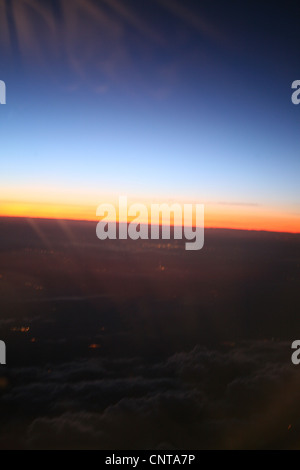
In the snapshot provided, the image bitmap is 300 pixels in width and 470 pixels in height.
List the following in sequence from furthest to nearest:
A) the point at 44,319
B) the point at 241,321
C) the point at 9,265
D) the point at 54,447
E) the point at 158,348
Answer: the point at 9,265, the point at 241,321, the point at 44,319, the point at 158,348, the point at 54,447

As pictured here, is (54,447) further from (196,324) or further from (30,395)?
(196,324)

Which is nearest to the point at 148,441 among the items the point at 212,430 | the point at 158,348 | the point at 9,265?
the point at 212,430

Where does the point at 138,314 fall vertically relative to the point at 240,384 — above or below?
above

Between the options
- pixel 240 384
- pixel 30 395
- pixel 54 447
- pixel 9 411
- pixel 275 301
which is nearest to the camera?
pixel 54 447

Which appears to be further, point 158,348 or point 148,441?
point 158,348

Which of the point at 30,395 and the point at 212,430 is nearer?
the point at 212,430

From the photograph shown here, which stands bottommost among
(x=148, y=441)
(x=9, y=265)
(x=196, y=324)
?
(x=148, y=441)

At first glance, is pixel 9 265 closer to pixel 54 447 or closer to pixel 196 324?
pixel 196 324

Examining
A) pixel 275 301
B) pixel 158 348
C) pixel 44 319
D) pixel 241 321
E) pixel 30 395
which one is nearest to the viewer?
pixel 30 395

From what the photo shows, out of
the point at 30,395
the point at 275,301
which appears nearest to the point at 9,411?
the point at 30,395
